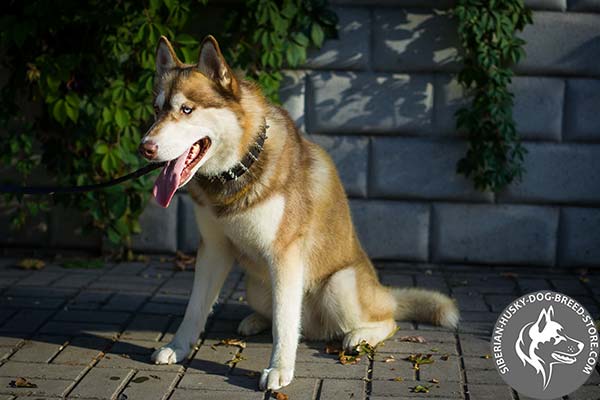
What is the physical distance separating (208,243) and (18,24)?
222cm

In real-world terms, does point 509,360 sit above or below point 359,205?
below

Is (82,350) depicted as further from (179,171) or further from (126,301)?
(179,171)

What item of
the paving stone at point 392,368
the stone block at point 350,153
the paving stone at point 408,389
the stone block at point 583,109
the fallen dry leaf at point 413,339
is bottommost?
the paving stone at point 408,389

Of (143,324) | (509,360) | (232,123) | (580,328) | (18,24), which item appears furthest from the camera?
(18,24)

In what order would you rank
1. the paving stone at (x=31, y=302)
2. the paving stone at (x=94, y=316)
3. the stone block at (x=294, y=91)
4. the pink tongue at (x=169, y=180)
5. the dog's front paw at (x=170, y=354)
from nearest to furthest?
the pink tongue at (x=169, y=180) → the dog's front paw at (x=170, y=354) → the paving stone at (x=94, y=316) → the paving stone at (x=31, y=302) → the stone block at (x=294, y=91)

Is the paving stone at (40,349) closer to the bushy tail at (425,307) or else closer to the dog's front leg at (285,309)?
the dog's front leg at (285,309)

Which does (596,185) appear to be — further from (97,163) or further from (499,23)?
(97,163)

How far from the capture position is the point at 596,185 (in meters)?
5.62

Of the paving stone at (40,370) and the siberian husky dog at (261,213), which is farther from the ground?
the siberian husky dog at (261,213)

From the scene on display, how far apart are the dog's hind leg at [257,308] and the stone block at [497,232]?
A: 70.0 inches

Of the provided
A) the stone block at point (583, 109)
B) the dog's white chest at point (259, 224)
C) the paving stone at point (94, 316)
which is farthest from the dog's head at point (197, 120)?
the stone block at point (583, 109)

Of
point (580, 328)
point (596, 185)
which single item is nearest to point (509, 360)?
point (580, 328)

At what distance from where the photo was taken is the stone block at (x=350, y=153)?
569 centimetres

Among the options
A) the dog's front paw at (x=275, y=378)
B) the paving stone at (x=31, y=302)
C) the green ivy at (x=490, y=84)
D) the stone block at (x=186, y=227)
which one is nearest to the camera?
the dog's front paw at (x=275, y=378)
